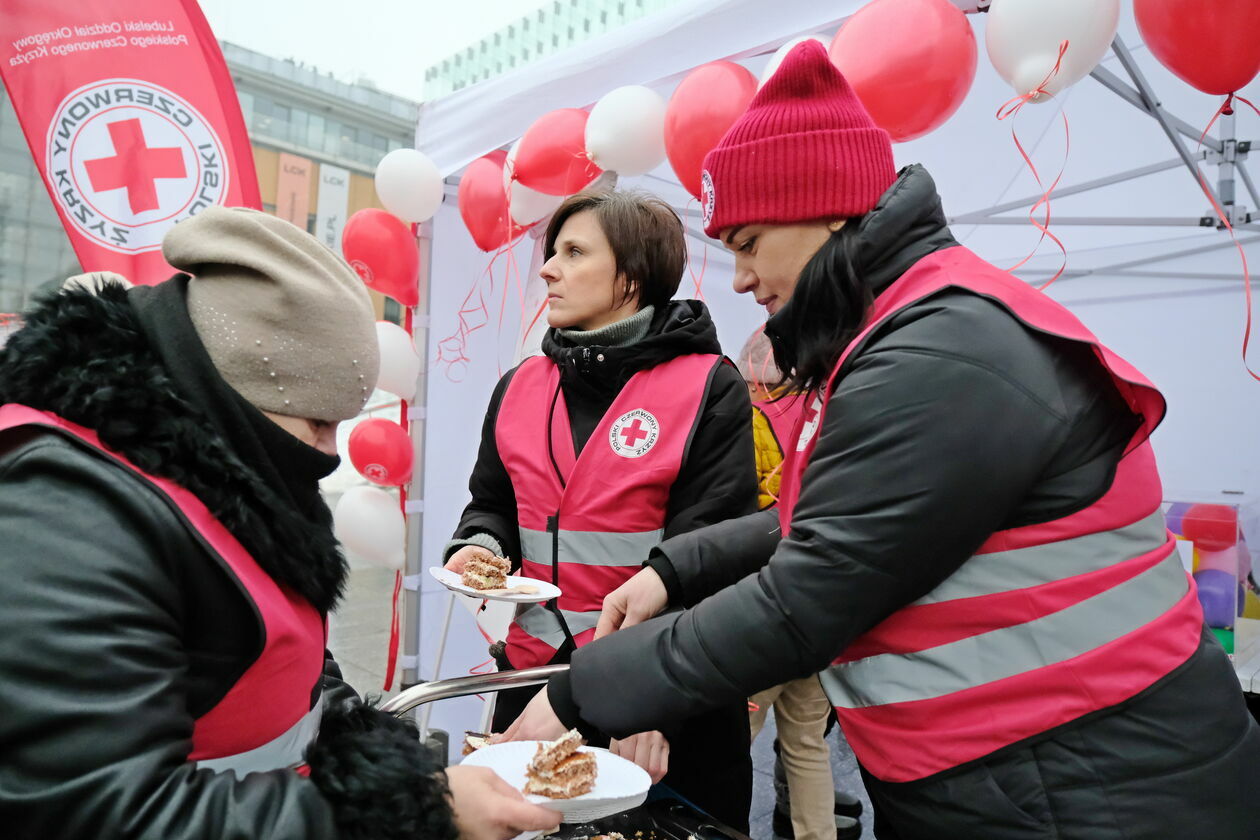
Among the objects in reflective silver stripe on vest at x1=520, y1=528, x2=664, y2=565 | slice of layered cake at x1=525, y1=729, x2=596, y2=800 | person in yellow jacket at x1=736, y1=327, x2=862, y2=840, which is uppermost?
reflective silver stripe on vest at x1=520, y1=528, x2=664, y2=565

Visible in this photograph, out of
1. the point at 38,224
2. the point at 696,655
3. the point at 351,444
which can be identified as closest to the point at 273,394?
the point at 696,655

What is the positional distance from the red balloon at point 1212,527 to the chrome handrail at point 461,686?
7.96 ft

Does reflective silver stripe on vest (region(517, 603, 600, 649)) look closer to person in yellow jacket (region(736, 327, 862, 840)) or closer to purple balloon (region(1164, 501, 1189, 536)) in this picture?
person in yellow jacket (region(736, 327, 862, 840))

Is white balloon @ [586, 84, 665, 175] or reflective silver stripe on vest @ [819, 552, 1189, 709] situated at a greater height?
white balloon @ [586, 84, 665, 175]

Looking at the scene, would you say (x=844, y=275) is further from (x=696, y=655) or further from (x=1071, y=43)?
(x=1071, y=43)

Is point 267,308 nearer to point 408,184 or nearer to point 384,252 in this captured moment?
point 408,184

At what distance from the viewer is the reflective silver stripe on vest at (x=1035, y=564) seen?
881 millimetres

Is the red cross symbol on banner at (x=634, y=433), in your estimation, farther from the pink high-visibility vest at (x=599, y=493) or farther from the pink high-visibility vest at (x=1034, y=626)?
the pink high-visibility vest at (x=1034, y=626)

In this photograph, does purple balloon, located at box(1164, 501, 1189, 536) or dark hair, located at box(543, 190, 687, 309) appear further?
purple balloon, located at box(1164, 501, 1189, 536)

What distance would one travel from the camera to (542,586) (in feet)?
5.12

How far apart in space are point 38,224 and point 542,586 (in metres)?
7.88

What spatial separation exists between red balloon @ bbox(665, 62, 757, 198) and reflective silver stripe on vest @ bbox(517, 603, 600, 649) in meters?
1.31

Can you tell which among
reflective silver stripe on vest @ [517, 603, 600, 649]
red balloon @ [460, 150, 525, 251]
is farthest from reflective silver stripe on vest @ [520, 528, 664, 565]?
red balloon @ [460, 150, 525, 251]

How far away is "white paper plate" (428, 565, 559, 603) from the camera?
4.80ft
